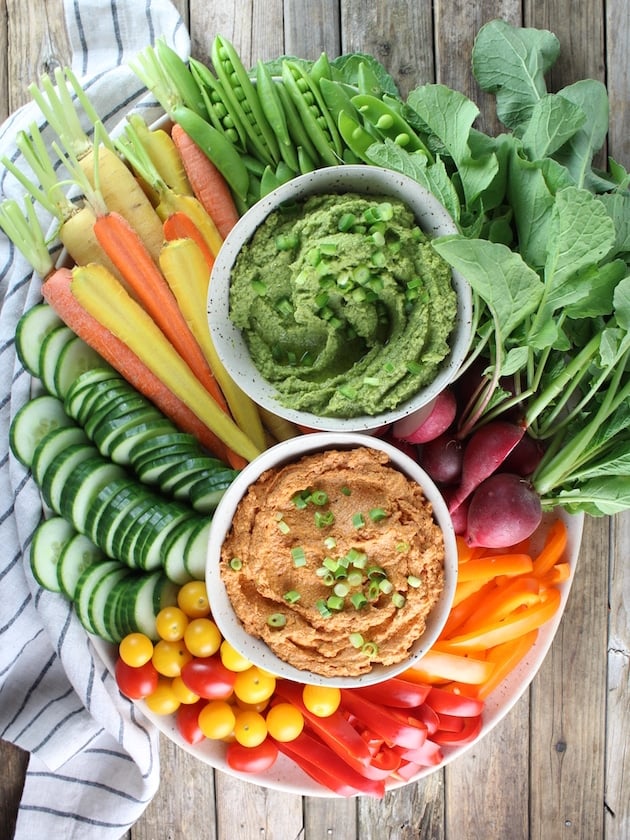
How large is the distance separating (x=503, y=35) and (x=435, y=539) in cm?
129

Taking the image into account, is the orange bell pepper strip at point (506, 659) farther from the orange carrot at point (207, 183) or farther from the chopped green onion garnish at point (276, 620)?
the orange carrot at point (207, 183)

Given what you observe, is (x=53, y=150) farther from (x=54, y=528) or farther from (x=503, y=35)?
(x=503, y=35)

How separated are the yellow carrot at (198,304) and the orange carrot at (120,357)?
96 millimetres

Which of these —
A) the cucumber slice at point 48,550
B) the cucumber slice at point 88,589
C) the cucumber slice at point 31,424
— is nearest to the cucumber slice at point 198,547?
the cucumber slice at point 88,589

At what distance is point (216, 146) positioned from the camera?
6.66 feet

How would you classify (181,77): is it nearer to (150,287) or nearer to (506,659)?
(150,287)

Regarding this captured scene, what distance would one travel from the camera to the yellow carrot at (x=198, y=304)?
1.99 m

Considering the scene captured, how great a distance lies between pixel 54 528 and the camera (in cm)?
206

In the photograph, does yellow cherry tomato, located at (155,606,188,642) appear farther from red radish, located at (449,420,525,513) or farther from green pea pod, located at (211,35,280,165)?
green pea pod, located at (211,35,280,165)

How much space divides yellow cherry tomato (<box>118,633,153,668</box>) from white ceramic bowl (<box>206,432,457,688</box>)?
0.27 m

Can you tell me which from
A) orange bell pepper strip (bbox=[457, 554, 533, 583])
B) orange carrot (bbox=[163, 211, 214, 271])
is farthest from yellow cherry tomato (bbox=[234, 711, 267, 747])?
orange carrot (bbox=[163, 211, 214, 271])

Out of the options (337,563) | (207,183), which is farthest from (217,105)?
(337,563)

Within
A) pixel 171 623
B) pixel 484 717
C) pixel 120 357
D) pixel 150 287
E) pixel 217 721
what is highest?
pixel 150 287

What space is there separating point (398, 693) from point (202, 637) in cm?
51
